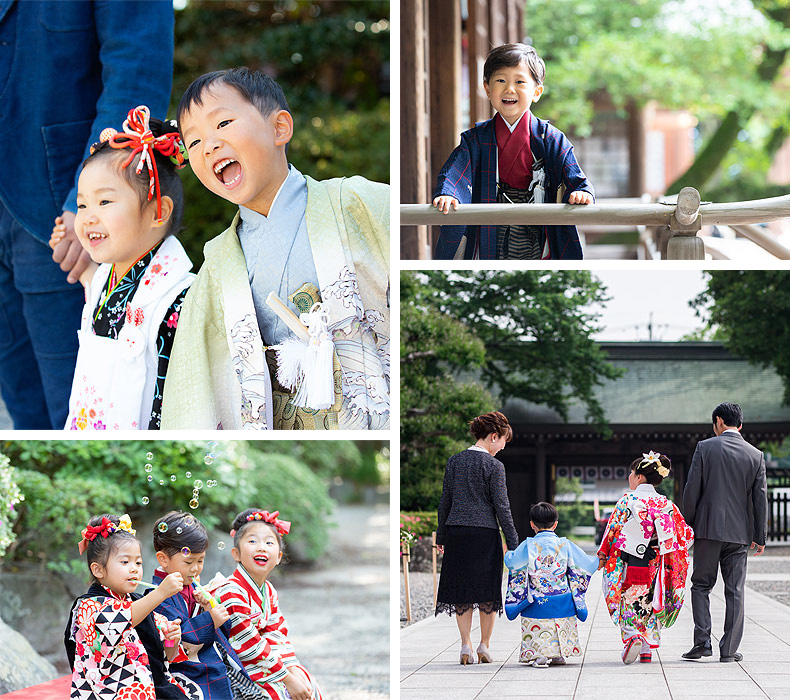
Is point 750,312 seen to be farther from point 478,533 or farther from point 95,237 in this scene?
point 95,237

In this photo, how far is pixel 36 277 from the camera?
3215mm

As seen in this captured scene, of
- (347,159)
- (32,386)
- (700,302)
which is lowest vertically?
(32,386)

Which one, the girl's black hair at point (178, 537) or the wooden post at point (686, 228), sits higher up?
the wooden post at point (686, 228)

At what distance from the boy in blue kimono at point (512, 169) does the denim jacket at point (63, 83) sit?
1.10 metres

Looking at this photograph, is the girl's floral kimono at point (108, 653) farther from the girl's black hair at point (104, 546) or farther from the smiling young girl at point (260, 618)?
the smiling young girl at point (260, 618)

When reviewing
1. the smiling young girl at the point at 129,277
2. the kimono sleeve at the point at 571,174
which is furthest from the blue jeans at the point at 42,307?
the kimono sleeve at the point at 571,174

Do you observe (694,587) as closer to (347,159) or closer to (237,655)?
(237,655)

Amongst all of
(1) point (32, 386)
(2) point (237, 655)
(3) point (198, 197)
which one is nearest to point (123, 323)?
(1) point (32, 386)

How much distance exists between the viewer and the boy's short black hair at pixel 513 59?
2992 millimetres

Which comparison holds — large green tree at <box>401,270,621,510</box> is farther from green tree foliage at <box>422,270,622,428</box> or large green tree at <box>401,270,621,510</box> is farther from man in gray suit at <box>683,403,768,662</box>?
man in gray suit at <box>683,403,768,662</box>

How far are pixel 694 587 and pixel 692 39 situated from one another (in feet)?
35.9

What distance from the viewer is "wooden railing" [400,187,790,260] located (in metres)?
2.93

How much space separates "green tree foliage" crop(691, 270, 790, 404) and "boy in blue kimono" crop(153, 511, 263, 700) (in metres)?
1.90

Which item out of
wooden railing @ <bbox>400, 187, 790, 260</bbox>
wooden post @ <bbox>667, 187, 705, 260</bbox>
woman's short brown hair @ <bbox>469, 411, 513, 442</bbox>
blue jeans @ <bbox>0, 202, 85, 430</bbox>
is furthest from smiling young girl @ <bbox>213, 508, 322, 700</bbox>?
wooden post @ <bbox>667, 187, 705, 260</bbox>
